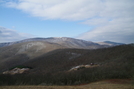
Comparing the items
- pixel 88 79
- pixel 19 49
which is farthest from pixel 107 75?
pixel 19 49

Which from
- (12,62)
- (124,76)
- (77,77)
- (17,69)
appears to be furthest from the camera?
(12,62)

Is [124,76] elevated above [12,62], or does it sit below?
above

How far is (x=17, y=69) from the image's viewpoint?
62938 millimetres

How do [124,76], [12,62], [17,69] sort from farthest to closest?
1. [12,62]
2. [17,69]
3. [124,76]

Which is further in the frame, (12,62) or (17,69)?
(12,62)

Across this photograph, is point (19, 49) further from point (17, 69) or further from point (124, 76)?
point (124, 76)

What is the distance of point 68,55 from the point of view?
245ft

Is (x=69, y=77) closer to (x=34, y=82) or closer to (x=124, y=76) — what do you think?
(x=34, y=82)

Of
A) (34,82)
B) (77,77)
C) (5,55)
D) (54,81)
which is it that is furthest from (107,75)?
(5,55)

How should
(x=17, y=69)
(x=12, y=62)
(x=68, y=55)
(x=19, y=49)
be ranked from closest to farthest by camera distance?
(x=17, y=69) → (x=68, y=55) → (x=12, y=62) → (x=19, y=49)

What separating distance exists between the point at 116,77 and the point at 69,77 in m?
8.30

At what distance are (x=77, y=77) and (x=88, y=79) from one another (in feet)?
7.73

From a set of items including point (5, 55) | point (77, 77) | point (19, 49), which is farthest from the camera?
point (19, 49)

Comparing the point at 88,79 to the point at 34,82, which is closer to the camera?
the point at 88,79
